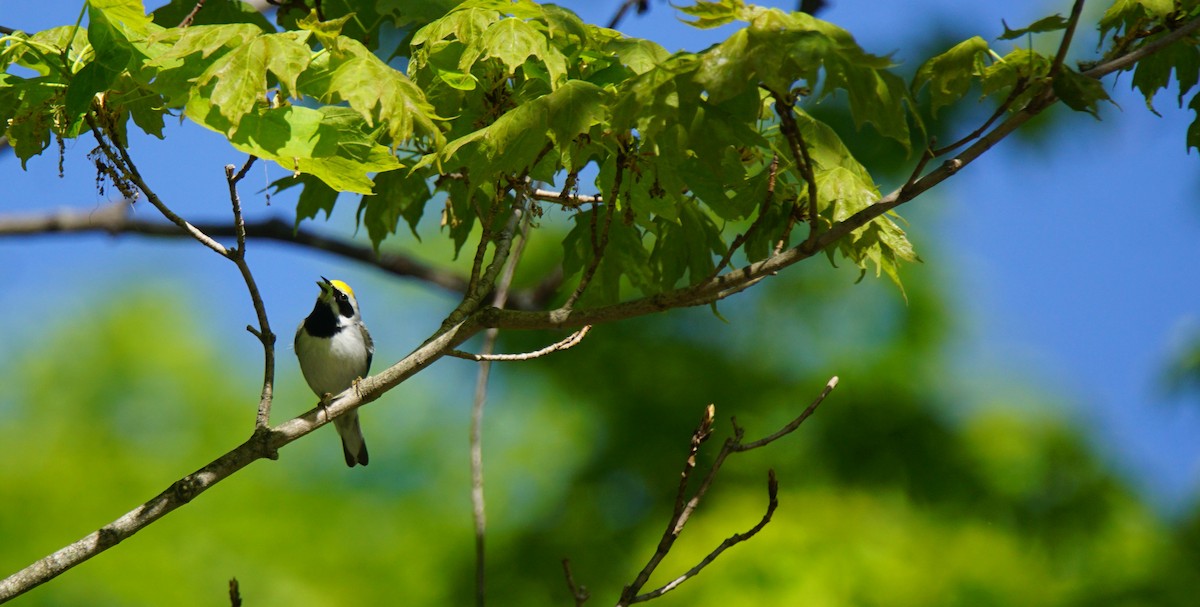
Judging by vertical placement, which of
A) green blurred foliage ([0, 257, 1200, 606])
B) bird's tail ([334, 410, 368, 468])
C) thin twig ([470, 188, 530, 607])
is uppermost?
thin twig ([470, 188, 530, 607])

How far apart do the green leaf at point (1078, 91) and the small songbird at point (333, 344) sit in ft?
11.4

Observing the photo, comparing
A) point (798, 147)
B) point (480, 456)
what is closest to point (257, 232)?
point (480, 456)

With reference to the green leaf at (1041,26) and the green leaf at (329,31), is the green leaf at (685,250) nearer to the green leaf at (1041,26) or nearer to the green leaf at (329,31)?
the green leaf at (1041,26)

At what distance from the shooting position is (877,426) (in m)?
9.46

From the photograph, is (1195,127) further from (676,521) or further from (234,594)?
(234,594)

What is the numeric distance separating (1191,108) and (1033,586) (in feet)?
19.5

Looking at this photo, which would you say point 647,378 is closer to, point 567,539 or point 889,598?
point 567,539

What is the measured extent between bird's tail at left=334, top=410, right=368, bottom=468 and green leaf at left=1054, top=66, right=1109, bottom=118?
13.3 ft

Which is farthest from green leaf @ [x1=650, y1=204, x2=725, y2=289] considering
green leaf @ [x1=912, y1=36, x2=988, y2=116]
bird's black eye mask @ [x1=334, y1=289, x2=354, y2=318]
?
bird's black eye mask @ [x1=334, y1=289, x2=354, y2=318]

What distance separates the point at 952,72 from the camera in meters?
2.28

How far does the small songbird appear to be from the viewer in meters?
4.88

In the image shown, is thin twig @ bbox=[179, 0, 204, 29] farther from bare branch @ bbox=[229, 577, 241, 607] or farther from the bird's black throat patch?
the bird's black throat patch

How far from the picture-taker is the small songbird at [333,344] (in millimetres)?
4879

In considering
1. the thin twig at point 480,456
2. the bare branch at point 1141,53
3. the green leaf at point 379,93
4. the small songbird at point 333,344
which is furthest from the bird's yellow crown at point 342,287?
the bare branch at point 1141,53
